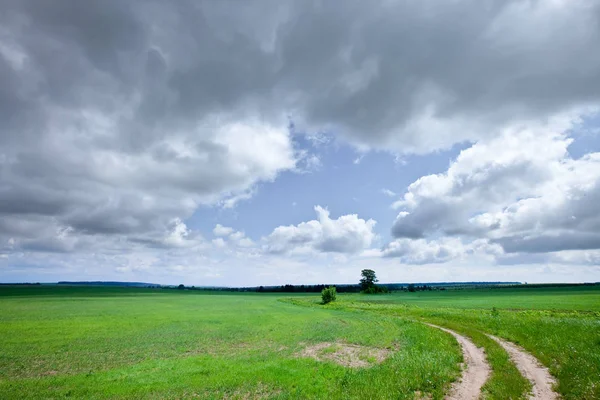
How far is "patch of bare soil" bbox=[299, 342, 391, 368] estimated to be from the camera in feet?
83.6

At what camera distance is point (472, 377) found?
18.1m

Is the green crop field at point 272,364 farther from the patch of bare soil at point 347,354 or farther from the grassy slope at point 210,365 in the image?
the patch of bare soil at point 347,354

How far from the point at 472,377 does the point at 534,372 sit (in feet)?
11.3

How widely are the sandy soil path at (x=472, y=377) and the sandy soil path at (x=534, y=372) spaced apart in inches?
73.1

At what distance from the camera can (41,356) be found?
1153 inches

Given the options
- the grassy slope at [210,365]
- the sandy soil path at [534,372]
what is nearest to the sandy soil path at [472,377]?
the grassy slope at [210,365]

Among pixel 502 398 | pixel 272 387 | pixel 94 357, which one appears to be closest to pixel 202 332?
pixel 94 357

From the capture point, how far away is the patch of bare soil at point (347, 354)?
2547 cm

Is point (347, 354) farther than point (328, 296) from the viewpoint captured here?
No

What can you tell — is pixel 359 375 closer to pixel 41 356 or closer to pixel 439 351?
pixel 439 351

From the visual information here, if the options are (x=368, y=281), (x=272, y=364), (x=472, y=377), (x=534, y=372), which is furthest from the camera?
(x=368, y=281)

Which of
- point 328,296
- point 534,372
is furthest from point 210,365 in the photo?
point 328,296

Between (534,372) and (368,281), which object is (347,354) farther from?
(368,281)

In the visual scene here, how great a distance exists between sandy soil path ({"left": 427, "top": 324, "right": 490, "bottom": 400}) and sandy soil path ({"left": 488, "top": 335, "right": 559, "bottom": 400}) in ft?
6.09
